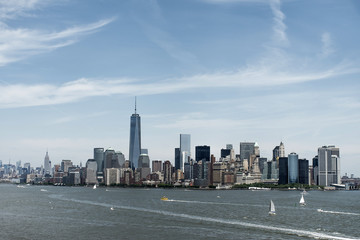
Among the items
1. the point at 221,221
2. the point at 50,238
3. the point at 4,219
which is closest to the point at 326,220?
the point at 221,221

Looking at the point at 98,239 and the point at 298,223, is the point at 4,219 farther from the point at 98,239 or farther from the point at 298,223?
the point at 298,223

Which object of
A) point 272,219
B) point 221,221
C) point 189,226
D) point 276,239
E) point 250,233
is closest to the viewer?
point 276,239

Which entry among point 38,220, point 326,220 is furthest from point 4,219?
point 326,220

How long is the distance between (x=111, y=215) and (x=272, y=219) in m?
41.5

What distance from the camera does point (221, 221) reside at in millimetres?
104188

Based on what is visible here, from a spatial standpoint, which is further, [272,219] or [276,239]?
[272,219]

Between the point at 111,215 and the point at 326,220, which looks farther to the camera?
the point at 111,215

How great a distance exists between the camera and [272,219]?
112m

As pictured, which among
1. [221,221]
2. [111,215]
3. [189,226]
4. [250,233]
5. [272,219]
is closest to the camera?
[250,233]

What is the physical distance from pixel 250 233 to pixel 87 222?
127ft

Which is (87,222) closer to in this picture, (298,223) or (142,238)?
(142,238)

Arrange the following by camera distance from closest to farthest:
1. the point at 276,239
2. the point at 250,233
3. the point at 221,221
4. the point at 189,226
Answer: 1. the point at 276,239
2. the point at 250,233
3. the point at 189,226
4. the point at 221,221

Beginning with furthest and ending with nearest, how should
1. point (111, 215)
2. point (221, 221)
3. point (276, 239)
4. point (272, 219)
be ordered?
1. point (111, 215)
2. point (272, 219)
3. point (221, 221)
4. point (276, 239)

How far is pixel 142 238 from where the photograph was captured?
273ft
